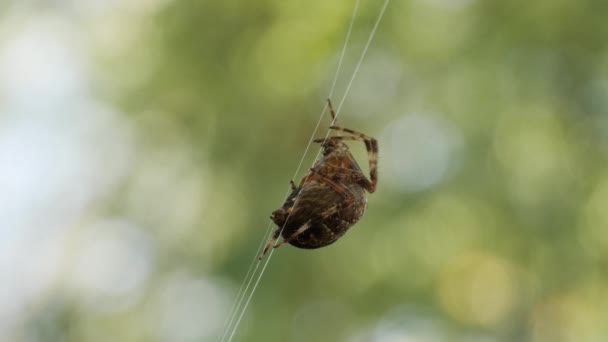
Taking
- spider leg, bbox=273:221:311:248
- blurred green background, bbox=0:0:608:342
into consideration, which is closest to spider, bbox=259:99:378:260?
spider leg, bbox=273:221:311:248

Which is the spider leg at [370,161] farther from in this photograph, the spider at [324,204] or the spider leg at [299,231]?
the spider leg at [299,231]

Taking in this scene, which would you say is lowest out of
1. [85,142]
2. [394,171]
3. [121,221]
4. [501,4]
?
[394,171]

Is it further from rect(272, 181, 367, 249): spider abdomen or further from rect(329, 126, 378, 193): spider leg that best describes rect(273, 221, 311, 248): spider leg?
rect(329, 126, 378, 193): spider leg

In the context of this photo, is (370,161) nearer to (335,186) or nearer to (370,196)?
(335,186)

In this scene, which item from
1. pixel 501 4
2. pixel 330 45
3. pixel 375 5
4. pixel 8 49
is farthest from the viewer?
pixel 8 49

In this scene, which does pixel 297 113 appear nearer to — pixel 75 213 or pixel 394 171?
pixel 394 171

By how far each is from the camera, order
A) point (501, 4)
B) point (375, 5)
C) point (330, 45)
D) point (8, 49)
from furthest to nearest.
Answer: point (8, 49), point (501, 4), point (330, 45), point (375, 5)

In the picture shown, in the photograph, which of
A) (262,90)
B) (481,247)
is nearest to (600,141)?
(481,247)
